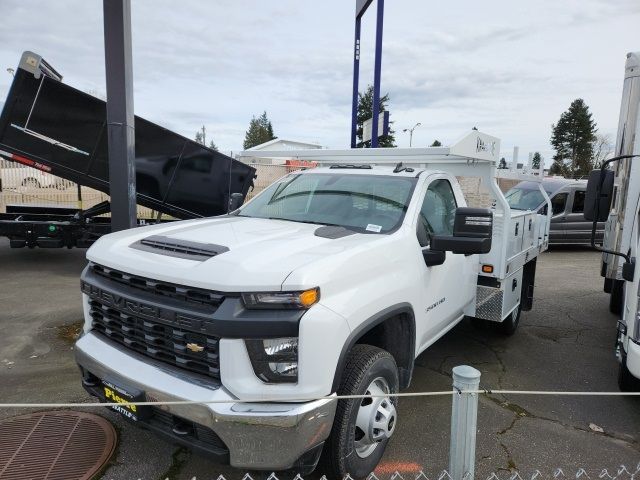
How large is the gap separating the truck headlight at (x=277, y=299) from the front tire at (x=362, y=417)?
0.59 meters

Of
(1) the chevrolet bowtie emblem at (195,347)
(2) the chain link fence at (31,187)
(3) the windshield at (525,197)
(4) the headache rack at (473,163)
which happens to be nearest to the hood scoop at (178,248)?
(1) the chevrolet bowtie emblem at (195,347)

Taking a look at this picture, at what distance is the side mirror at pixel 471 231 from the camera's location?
3.06 meters

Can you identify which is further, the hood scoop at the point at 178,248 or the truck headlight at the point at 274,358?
the hood scoop at the point at 178,248

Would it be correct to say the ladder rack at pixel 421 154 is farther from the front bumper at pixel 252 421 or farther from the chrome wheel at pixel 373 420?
the front bumper at pixel 252 421

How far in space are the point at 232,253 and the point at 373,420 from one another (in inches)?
48.5

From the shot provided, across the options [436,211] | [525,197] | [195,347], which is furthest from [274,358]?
[525,197]

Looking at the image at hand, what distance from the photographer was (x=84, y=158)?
762 cm

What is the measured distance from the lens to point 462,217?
3.07 metres

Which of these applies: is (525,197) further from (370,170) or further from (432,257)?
(432,257)

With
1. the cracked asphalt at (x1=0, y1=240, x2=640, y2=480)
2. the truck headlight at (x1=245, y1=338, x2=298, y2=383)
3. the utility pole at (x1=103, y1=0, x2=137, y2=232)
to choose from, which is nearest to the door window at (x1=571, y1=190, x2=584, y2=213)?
the cracked asphalt at (x1=0, y1=240, x2=640, y2=480)

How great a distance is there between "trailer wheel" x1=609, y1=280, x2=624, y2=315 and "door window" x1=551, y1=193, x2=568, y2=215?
6544mm

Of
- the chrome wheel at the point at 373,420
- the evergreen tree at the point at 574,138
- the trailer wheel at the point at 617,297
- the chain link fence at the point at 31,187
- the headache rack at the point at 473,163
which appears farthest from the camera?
the evergreen tree at the point at 574,138

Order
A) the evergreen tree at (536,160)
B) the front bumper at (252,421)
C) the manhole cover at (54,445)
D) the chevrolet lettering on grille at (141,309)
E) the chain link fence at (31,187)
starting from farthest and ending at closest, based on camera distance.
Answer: the chain link fence at (31,187) → the evergreen tree at (536,160) → the manhole cover at (54,445) → the chevrolet lettering on grille at (141,309) → the front bumper at (252,421)

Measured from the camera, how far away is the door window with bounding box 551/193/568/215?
12711 mm
